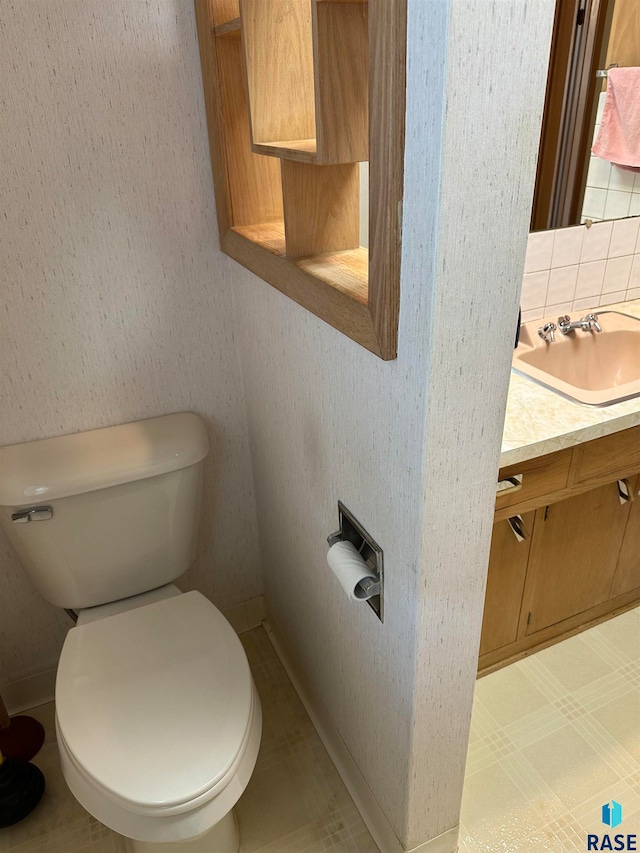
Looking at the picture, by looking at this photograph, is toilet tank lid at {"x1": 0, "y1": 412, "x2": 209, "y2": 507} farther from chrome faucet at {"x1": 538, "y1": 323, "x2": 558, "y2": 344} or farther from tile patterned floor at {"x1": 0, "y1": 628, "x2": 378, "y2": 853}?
chrome faucet at {"x1": 538, "y1": 323, "x2": 558, "y2": 344}

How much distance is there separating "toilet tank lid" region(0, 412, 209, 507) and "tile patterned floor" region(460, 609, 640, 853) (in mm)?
1045

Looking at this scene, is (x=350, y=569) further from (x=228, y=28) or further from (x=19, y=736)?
(x=19, y=736)

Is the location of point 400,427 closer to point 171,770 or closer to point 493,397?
point 493,397

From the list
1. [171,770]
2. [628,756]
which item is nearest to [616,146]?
[628,756]

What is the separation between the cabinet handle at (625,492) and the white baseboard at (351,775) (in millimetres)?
872

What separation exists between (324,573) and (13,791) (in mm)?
887

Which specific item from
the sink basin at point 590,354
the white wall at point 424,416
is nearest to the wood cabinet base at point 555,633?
the white wall at point 424,416

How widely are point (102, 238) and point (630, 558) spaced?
1.61m

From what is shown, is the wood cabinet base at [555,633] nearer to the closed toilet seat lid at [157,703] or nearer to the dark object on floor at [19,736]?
the closed toilet seat lid at [157,703]

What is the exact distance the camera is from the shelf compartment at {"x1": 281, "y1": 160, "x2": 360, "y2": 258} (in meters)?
1.02

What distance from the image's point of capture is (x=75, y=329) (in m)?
1.38

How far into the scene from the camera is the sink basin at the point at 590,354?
1.72 meters

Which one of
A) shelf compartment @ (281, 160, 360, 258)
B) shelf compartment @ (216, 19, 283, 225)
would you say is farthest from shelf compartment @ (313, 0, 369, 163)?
shelf compartment @ (216, 19, 283, 225)

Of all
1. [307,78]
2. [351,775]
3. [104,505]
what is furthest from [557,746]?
[307,78]
